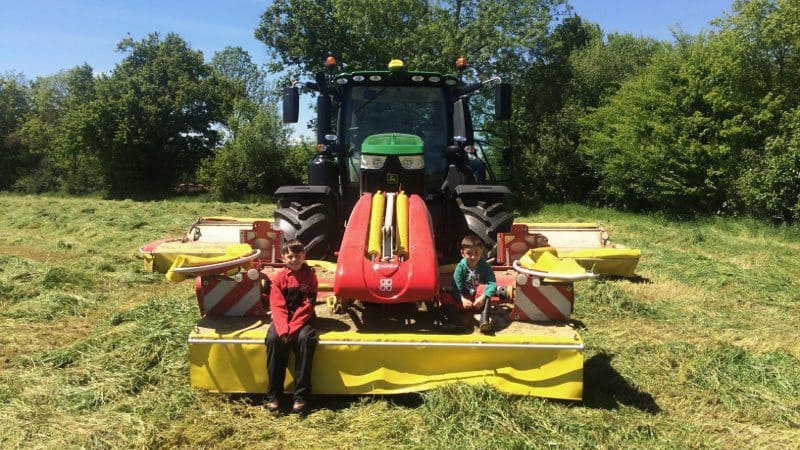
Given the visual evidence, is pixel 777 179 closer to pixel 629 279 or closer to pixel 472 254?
pixel 629 279

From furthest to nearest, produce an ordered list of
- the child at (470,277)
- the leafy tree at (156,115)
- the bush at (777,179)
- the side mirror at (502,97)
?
the leafy tree at (156,115), the bush at (777,179), the side mirror at (502,97), the child at (470,277)

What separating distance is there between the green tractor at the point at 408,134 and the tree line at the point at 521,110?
8.58 ft

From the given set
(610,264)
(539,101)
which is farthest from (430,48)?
(610,264)

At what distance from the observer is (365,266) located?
14.0 ft

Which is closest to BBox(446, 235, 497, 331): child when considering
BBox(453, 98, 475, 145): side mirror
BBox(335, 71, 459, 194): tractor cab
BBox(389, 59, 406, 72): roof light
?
BBox(335, 71, 459, 194): tractor cab

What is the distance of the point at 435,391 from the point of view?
386cm

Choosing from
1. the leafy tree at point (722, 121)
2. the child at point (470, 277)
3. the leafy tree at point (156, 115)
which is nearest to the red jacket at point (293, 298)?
the child at point (470, 277)

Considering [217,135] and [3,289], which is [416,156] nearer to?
[3,289]

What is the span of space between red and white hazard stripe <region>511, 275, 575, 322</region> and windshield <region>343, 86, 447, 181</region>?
2.73 metres

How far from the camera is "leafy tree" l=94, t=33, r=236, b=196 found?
94.4 feet

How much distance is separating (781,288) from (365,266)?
628 cm

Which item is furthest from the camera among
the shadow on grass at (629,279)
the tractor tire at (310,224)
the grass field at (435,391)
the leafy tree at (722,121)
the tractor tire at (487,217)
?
the leafy tree at (722,121)

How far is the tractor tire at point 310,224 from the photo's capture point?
5.90 metres

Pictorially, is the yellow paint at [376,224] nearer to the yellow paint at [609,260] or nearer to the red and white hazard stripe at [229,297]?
the red and white hazard stripe at [229,297]
